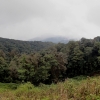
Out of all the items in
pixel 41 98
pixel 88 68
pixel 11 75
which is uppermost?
pixel 41 98

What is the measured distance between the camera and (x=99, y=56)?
5303 cm

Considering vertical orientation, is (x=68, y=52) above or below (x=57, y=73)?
above

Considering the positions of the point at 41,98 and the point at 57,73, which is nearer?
the point at 41,98

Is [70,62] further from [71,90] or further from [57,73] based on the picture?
[71,90]

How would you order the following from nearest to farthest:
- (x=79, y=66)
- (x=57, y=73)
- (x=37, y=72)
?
(x=37, y=72) → (x=57, y=73) → (x=79, y=66)

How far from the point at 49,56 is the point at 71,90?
1583 inches

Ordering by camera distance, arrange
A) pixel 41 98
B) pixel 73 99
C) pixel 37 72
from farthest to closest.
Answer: pixel 37 72, pixel 41 98, pixel 73 99

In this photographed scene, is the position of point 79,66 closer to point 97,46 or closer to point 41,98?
point 97,46

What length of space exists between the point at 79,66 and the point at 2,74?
21243 millimetres

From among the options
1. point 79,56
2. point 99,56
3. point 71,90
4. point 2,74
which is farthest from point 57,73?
point 71,90

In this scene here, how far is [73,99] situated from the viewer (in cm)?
616


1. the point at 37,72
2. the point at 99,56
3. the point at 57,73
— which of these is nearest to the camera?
the point at 37,72

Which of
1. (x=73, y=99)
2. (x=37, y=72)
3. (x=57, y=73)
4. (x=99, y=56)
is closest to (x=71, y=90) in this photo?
(x=73, y=99)

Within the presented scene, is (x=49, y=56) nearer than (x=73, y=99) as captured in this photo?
No
